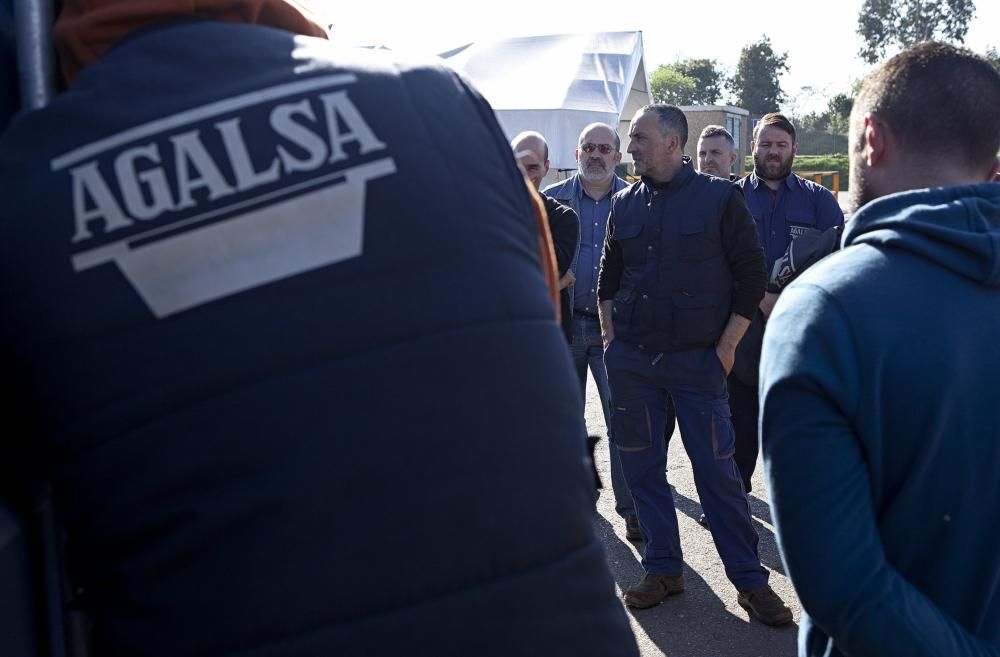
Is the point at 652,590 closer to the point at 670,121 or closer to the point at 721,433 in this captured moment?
the point at 721,433

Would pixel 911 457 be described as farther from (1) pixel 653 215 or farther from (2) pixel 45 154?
(1) pixel 653 215

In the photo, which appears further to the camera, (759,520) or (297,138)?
(759,520)

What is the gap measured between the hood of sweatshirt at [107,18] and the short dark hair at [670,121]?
3.41 metres

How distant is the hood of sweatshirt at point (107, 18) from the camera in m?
1.14

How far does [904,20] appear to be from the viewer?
290ft

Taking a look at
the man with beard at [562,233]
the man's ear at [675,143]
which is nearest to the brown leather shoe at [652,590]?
the man with beard at [562,233]

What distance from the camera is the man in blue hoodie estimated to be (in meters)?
1.61

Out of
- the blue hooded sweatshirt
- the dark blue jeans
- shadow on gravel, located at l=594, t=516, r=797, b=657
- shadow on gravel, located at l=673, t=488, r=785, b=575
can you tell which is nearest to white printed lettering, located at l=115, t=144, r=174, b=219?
the blue hooded sweatshirt

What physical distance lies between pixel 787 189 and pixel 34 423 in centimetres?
499

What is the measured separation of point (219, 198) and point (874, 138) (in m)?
1.29

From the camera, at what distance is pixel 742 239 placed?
14.1ft

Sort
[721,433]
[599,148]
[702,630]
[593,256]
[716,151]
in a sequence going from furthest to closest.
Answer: [716,151] < [599,148] < [593,256] < [721,433] < [702,630]

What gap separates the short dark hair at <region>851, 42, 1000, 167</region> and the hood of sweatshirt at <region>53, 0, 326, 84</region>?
1.19 meters

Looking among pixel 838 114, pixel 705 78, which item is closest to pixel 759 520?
pixel 838 114
